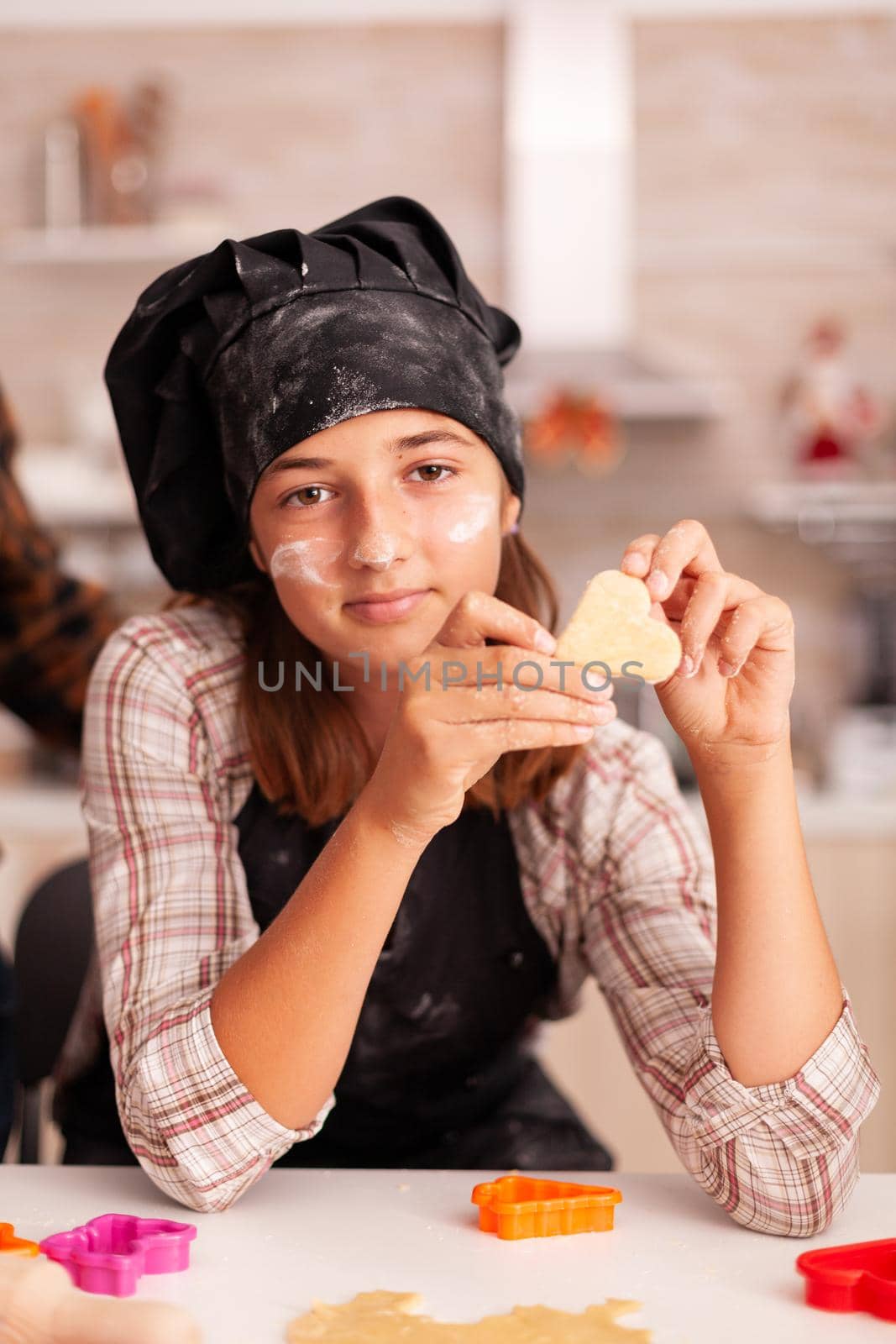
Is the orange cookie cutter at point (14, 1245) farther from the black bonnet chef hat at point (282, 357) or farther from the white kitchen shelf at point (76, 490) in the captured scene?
the white kitchen shelf at point (76, 490)

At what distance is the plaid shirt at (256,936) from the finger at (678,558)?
0.97ft

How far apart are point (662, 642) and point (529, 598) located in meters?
0.31

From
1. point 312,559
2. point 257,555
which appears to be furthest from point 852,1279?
point 257,555

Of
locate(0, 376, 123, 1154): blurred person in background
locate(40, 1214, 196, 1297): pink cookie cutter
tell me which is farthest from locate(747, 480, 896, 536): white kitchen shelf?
locate(40, 1214, 196, 1297): pink cookie cutter

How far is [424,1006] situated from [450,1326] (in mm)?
Answer: 445

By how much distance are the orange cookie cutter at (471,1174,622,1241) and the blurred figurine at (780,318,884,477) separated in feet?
8.35

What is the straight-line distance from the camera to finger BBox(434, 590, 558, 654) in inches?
30.6

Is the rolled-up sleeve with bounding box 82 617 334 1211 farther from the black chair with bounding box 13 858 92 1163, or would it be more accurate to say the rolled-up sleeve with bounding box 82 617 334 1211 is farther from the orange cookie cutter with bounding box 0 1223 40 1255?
the black chair with bounding box 13 858 92 1163

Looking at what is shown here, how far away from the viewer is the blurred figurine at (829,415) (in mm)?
3127

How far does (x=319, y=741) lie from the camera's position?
110 cm

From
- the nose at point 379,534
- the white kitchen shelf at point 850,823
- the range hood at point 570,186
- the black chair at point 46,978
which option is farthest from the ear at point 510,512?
the range hood at point 570,186

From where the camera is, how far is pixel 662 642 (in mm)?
852

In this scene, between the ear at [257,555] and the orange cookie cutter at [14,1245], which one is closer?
the orange cookie cutter at [14,1245]

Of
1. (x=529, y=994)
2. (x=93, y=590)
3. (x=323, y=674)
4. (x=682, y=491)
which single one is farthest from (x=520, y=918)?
(x=682, y=491)
